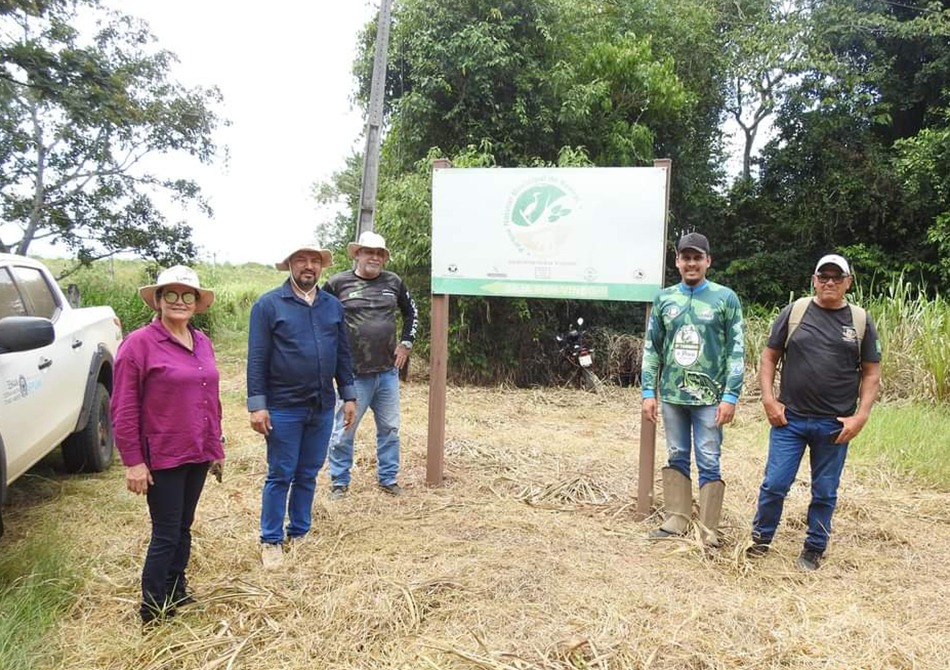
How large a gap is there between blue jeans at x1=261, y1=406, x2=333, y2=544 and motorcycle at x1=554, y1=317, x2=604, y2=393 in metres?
6.18

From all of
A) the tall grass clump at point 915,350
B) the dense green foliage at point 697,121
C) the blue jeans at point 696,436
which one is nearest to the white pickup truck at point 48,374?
the blue jeans at point 696,436

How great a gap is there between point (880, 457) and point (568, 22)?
8.28m

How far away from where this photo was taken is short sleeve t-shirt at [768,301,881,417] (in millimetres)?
3547

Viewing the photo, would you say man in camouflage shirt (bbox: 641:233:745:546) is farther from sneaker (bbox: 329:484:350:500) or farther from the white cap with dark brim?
sneaker (bbox: 329:484:350:500)

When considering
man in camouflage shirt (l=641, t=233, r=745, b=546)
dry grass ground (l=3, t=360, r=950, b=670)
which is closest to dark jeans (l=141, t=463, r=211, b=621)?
dry grass ground (l=3, t=360, r=950, b=670)

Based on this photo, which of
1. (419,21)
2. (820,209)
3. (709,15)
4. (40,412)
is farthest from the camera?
(709,15)

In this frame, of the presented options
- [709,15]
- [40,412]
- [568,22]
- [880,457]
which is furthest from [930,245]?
[40,412]

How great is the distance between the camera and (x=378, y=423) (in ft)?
15.9

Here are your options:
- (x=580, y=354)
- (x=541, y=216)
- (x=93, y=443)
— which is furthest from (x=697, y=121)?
(x=93, y=443)

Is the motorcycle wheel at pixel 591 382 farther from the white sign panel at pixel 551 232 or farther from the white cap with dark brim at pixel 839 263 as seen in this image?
the white cap with dark brim at pixel 839 263

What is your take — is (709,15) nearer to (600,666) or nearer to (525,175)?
(525,175)

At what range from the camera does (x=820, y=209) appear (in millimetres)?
13961

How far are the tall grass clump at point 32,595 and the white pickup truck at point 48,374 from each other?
343 millimetres

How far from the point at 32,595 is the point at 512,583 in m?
2.13
